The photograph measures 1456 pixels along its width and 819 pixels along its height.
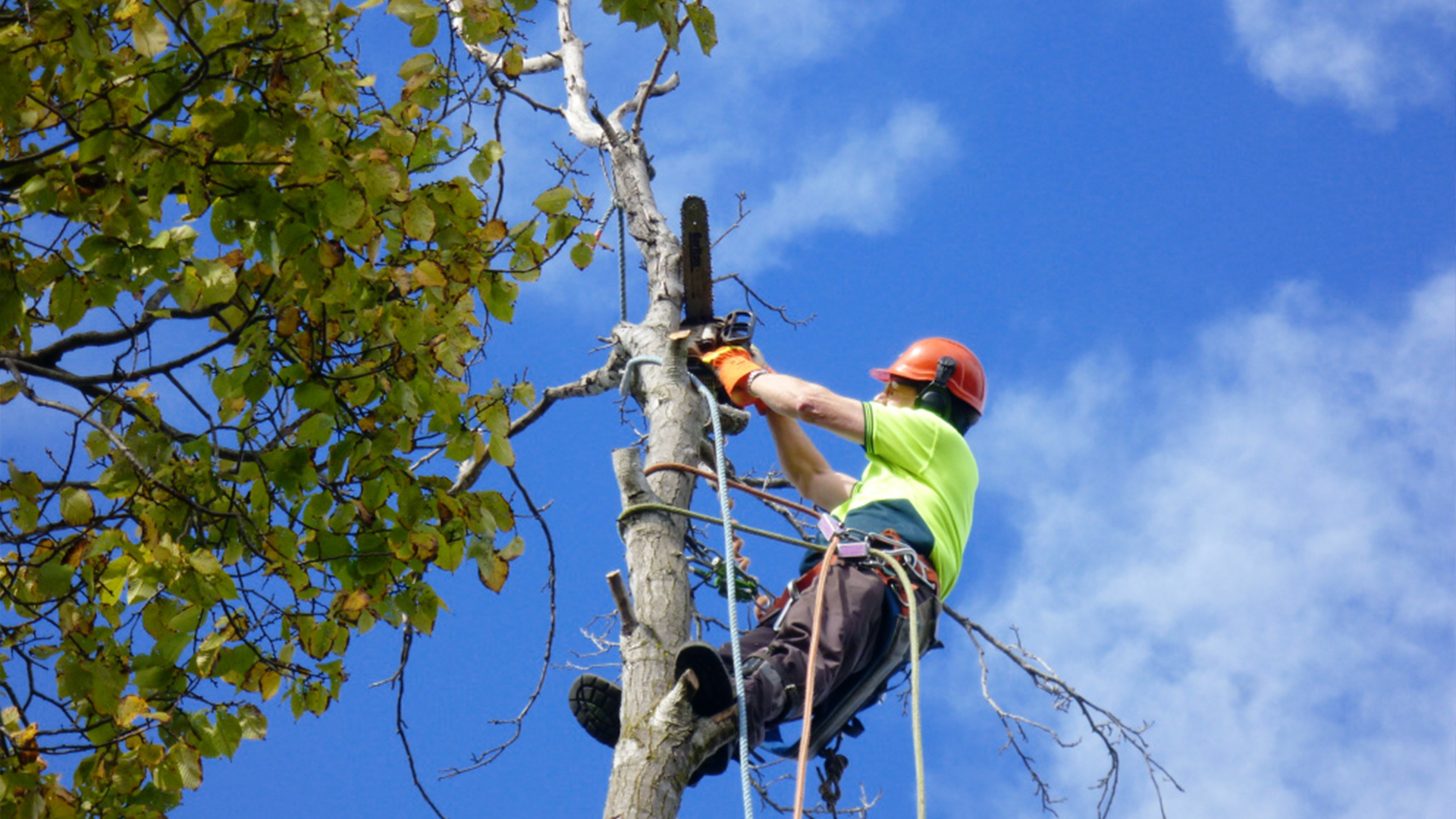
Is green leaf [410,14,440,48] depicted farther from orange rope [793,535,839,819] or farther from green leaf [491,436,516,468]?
orange rope [793,535,839,819]

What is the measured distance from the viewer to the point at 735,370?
13.8ft

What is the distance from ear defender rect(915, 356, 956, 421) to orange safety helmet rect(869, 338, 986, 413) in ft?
0.21

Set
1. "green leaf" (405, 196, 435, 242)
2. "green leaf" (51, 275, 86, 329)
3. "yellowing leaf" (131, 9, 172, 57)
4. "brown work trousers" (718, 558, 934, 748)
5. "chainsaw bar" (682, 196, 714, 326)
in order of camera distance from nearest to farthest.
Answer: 1. "yellowing leaf" (131, 9, 172, 57)
2. "green leaf" (51, 275, 86, 329)
3. "green leaf" (405, 196, 435, 242)
4. "brown work trousers" (718, 558, 934, 748)
5. "chainsaw bar" (682, 196, 714, 326)

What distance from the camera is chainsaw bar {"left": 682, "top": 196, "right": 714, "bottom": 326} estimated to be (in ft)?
14.6

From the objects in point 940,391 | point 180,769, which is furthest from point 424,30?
point 940,391

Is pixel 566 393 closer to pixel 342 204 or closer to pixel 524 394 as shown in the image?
pixel 524 394

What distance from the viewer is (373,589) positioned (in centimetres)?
324

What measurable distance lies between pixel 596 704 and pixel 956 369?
1947 millimetres

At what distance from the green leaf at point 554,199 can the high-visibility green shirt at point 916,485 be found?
139 cm

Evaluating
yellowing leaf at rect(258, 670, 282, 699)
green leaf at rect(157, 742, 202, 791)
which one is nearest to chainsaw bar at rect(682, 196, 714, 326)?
yellowing leaf at rect(258, 670, 282, 699)

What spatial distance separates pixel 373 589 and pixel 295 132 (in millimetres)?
1125

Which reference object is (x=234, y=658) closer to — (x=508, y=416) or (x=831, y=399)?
(x=508, y=416)

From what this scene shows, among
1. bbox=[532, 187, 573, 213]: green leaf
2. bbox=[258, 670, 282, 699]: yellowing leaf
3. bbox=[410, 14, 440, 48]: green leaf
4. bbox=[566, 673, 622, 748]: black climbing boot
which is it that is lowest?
bbox=[258, 670, 282, 699]: yellowing leaf

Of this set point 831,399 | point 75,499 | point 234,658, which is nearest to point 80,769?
point 234,658
